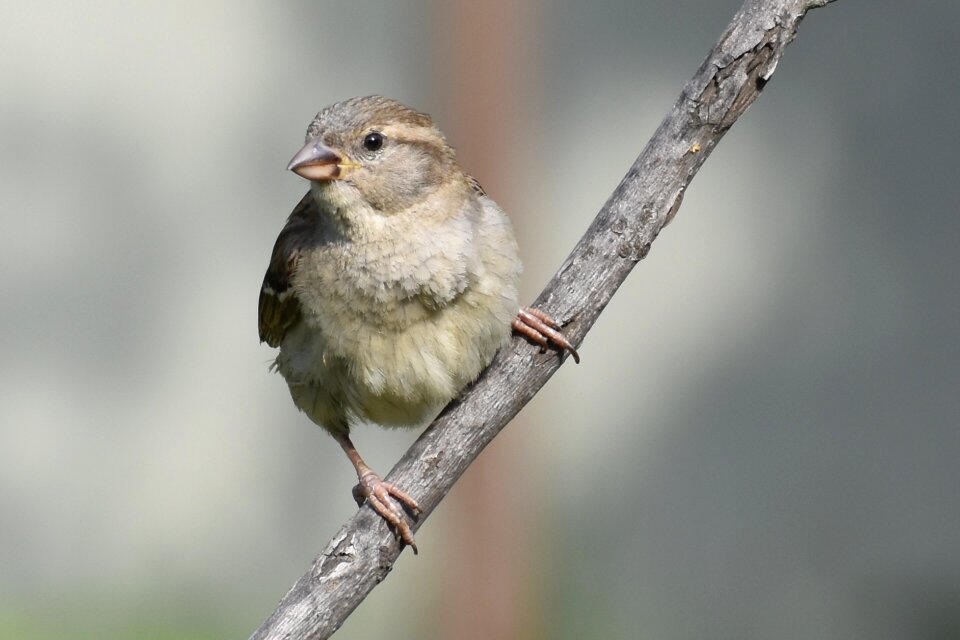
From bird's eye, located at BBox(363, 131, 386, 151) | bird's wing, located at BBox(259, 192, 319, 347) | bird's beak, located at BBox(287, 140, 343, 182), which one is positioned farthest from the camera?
bird's wing, located at BBox(259, 192, 319, 347)

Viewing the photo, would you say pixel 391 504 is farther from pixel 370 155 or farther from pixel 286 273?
pixel 370 155

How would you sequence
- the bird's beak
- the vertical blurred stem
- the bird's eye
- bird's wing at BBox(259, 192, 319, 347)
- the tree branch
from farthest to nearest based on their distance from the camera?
the vertical blurred stem
bird's wing at BBox(259, 192, 319, 347)
the bird's eye
the bird's beak
the tree branch

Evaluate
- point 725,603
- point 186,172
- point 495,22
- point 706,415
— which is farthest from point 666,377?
point 186,172

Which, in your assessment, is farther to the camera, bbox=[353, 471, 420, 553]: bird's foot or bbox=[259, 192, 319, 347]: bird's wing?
bbox=[259, 192, 319, 347]: bird's wing

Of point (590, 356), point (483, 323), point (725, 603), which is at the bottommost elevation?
point (725, 603)

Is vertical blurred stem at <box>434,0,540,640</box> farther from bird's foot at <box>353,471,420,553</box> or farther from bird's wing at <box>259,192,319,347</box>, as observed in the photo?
bird's foot at <box>353,471,420,553</box>

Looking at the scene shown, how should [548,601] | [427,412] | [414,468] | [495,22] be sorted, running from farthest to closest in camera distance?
1. [548,601]
2. [495,22]
3. [427,412]
4. [414,468]

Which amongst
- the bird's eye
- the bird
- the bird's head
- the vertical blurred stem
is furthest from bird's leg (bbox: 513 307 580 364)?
the vertical blurred stem

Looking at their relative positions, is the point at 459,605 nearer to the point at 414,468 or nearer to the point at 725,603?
the point at 725,603
